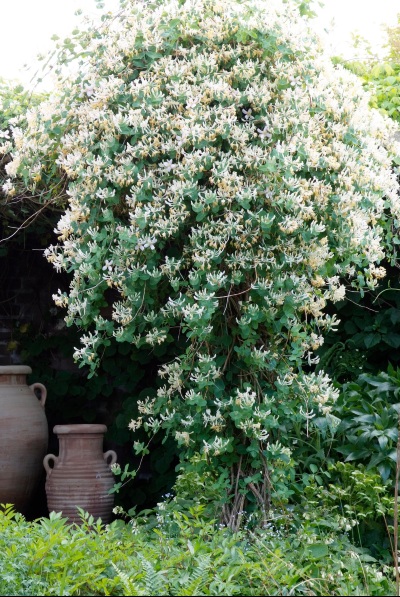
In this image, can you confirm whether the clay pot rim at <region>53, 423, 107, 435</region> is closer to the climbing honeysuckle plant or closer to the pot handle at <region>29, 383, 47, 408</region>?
the pot handle at <region>29, 383, 47, 408</region>

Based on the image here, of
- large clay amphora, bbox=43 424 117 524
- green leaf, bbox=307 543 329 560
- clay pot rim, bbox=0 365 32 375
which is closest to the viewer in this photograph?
green leaf, bbox=307 543 329 560

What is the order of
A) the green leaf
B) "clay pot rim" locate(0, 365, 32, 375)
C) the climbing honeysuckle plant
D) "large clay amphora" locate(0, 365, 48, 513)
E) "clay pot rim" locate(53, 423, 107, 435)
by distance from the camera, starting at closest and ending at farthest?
the green leaf < the climbing honeysuckle plant < "clay pot rim" locate(53, 423, 107, 435) < "large clay amphora" locate(0, 365, 48, 513) < "clay pot rim" locate(0, 365, 32, 375)

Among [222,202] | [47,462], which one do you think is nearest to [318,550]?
[222,202]

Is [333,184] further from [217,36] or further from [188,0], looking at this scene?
[188,0]

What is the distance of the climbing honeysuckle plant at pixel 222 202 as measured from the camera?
135 inches

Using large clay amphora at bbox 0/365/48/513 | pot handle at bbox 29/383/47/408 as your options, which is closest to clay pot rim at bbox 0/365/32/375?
large clay amphora at bbox 0/365/48/513

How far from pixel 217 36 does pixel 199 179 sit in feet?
2.20

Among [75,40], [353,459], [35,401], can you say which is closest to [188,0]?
[75,40]

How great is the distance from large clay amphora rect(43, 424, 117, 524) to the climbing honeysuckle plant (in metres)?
1.34

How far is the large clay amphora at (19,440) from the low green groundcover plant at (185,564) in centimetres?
190

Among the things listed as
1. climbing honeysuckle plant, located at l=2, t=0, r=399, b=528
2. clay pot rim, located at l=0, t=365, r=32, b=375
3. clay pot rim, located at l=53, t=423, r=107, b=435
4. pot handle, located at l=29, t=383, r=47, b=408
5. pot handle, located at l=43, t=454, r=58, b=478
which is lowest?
pot handle, located at l=43, t=454, r=58, b=478

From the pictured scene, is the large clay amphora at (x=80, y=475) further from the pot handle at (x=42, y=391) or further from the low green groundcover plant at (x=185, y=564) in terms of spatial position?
the low green groundcover plant at (x=185, y=564)

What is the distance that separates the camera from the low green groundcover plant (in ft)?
8.78

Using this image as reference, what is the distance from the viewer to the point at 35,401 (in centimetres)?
555
